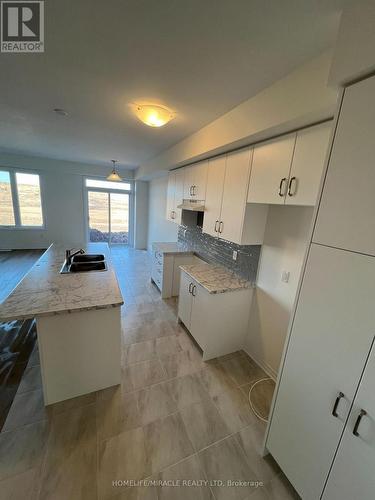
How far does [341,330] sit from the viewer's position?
39.2 inches

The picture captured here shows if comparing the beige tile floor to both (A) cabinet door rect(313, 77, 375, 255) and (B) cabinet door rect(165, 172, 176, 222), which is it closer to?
(A) cabinet door rect(313, 77, 375, 255)

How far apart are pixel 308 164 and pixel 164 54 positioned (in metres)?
1.18

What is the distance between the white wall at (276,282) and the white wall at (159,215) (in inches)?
104

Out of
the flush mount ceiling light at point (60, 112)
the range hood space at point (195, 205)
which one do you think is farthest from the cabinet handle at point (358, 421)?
the flush mount ceiling light at point (60, 112)

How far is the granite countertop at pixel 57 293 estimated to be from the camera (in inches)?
59.2

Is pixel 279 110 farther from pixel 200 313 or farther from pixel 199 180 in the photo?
pixel 200 313

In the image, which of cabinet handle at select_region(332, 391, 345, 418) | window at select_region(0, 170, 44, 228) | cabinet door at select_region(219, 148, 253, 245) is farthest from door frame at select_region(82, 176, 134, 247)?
cabinet handle at select_region(332, 391, 345, 418)

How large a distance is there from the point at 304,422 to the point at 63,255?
3.03 m

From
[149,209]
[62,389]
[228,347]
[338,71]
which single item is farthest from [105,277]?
[149,209]

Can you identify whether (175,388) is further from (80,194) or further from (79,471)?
(80,194)

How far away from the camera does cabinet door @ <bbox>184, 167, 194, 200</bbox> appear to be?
310 cm

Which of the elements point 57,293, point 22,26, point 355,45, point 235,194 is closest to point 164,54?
point 22,26

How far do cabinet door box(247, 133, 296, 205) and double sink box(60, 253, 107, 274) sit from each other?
188 centimetres

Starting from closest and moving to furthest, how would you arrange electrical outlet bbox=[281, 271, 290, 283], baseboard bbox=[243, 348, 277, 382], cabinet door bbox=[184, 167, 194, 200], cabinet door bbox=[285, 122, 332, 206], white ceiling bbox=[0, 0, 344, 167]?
1. white ceiling bbox=[0, 0, 344, 167]
2. cabinet door bbox=[285, 122, 332, 206]
3. electrical outlet bbox=[281, 271, 290, 283]
4. baseboard bbox=[243, 348, 277, 382]
5. cabinet door bbox=[184, 167, 194, 200]
